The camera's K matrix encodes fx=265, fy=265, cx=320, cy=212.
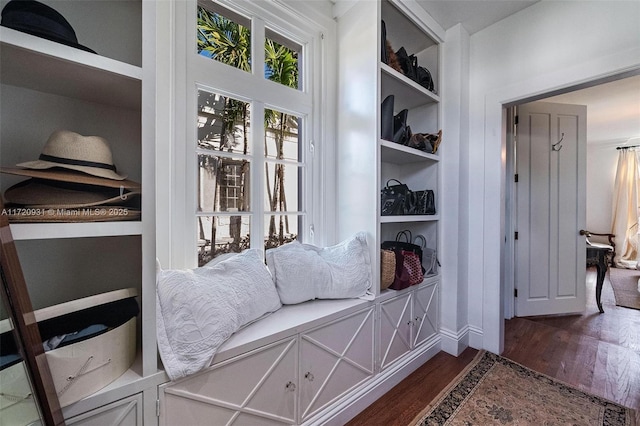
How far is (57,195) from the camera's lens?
2.68ft

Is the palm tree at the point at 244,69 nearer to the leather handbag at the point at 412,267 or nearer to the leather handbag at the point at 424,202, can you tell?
the leather handbag at the point at 412,267

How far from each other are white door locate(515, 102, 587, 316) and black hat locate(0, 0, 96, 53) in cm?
369

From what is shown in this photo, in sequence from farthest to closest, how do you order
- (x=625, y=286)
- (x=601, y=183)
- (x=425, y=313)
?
1. (x=601, y=183)
2. (x=625, y=286)
3. (x=425, y=313)

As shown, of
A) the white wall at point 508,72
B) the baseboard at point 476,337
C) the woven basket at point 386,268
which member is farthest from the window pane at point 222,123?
the baseboard at point 476,337

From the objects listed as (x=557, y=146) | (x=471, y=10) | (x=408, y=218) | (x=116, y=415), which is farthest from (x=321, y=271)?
(x=557, y=146)

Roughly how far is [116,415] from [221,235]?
0.88 m

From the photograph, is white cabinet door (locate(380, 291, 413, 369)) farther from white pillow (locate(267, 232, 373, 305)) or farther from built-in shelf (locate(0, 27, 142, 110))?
built-in shelf (locate(0, 27, 142, 110))

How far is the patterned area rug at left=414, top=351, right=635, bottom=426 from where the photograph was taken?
1555mm

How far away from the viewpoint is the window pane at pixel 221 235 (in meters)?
1.50

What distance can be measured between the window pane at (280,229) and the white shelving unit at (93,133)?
0.79 metres

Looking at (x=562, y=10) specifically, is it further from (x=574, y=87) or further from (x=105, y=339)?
(x=105, y=339)

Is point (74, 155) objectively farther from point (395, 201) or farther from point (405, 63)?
point (405, 63)

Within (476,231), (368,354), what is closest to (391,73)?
(476,231)

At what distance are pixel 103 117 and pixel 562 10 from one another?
117 inches
